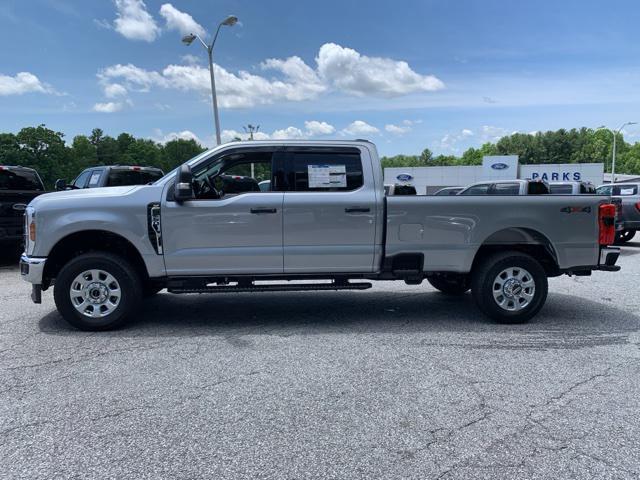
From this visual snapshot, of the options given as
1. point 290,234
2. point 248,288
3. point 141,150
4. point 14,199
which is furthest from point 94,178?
→ point 141,150

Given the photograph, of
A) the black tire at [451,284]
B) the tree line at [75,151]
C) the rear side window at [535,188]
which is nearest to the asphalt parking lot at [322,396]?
the black tire at [451,284]

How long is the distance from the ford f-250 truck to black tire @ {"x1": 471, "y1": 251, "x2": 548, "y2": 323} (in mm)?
12

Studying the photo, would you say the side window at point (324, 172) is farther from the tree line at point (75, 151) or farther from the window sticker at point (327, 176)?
the tree line at point (75, 151)

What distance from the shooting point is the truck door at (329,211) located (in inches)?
212

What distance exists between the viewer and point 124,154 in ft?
303

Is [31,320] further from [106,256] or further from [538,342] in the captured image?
[538,342]

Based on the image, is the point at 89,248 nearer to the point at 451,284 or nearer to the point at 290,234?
the point at 290,234

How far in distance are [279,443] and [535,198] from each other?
13.3 ft

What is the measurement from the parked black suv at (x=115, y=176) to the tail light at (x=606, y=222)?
8724 millimetres

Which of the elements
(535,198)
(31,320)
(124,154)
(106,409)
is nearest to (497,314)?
(535,198)

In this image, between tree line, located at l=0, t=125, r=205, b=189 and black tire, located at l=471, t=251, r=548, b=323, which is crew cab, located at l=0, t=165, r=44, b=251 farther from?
tree line, located at l=0, t=125, r=205, b=189

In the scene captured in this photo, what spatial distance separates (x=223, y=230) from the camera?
17.5 ft

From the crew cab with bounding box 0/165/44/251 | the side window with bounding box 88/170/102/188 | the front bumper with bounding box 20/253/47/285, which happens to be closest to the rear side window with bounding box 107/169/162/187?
the side window with bounding box 88/170/102/188

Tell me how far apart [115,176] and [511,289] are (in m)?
8.76
